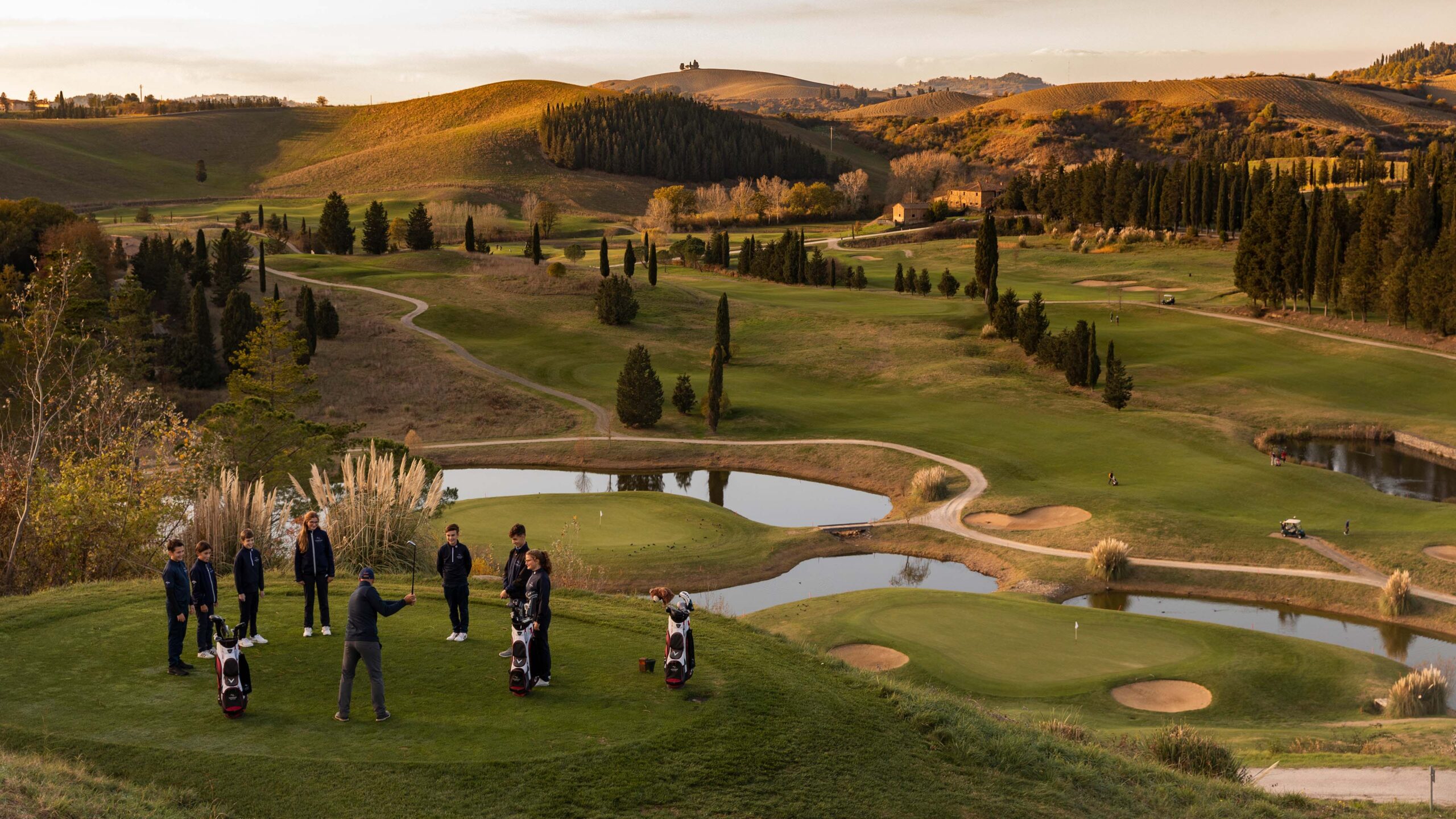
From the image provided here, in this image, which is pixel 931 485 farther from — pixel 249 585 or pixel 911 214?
pixel 911 214

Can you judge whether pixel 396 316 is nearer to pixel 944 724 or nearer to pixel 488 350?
pixel 488 350

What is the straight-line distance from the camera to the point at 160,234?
340ft

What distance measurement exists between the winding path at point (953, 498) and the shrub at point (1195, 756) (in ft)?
77.3

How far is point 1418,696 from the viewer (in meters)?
26.7

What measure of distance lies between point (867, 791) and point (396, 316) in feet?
238

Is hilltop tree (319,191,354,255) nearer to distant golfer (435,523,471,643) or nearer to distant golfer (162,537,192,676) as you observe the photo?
distant golfer (435,523,471,643)

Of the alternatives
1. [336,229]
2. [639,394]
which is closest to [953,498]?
[639,394]

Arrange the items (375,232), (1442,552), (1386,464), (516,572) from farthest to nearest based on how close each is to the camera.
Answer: (375,232)
(1386,464)
(1442,552)
(516,572)

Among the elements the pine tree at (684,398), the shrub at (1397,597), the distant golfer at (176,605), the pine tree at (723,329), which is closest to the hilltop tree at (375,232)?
the pine tree at (723,329)

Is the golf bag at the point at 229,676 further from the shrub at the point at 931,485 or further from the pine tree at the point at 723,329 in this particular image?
the pine tree at the point at 723,329

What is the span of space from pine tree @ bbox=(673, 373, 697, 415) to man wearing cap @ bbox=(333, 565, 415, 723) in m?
49.7

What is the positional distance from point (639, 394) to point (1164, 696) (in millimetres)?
38632

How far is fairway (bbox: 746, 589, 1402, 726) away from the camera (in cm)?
2702

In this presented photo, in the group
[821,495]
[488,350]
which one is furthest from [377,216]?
[821,495]
